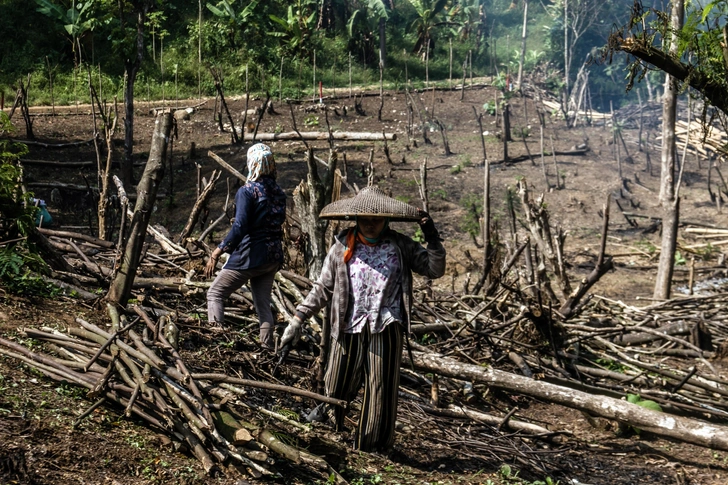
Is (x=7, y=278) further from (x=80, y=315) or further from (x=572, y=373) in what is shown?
(x=572, y=373)

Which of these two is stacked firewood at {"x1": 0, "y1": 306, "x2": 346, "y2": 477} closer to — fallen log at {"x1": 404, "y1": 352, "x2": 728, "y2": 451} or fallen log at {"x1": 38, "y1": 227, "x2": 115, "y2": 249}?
fallen log at {"x1": 404, "y1": 352, "x2": 728, "y2": 451}

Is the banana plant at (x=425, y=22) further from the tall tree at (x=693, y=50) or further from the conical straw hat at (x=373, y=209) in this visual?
the conical straw hat at (x=373, y=209)

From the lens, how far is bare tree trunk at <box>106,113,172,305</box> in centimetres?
482

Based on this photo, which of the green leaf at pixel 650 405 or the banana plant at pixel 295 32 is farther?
the banana plant at pixel 295 32

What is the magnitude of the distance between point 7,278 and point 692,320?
6885mm

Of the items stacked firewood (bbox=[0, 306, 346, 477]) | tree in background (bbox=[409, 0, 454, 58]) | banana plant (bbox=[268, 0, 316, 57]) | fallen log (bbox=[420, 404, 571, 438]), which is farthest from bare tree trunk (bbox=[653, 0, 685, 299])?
tree in background (bbox=[409, 0, 454, 58])

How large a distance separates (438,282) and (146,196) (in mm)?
8035

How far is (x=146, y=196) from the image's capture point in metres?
4.89

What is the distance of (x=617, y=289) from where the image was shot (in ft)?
40.0

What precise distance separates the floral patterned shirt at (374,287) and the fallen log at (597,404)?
1.18 m

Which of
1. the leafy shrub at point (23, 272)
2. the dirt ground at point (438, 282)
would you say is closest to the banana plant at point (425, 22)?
the dirt ground at point (438, 282)

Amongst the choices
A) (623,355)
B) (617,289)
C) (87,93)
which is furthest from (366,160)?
(623,355)

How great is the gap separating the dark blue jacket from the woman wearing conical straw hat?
120 cm

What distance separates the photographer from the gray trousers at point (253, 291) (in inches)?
223
